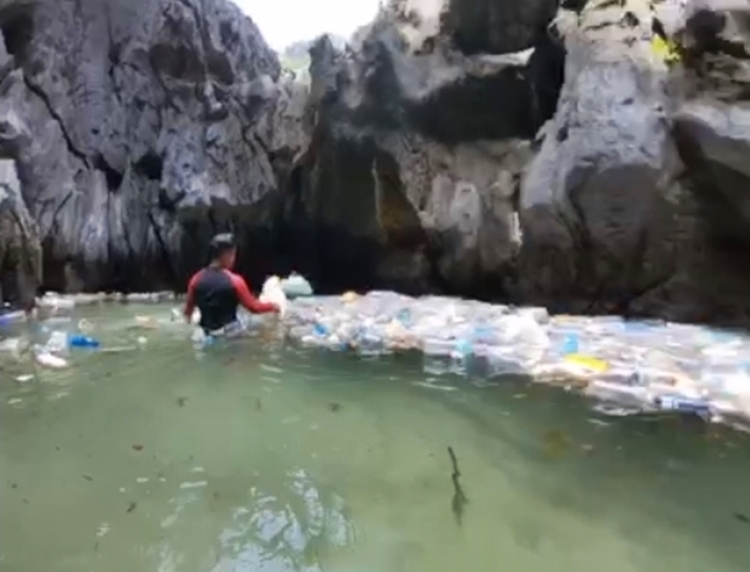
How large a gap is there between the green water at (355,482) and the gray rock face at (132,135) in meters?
10.4

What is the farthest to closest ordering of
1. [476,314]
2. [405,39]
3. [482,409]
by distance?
[405,39] < [476,314] < [482,409]

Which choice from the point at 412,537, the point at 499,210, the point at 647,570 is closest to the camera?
the point at 647,570

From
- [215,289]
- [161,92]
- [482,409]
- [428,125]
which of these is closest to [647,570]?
[482,409]

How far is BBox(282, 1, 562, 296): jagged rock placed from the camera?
10.9 meters

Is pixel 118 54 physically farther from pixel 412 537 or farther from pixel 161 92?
pixel 412 537

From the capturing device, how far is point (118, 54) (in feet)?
55.4

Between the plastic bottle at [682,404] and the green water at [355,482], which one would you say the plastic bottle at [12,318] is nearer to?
the green water at [355,482]

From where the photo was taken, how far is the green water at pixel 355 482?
7.85 ft

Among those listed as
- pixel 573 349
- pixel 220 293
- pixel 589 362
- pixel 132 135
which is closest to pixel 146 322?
pixel 220 293

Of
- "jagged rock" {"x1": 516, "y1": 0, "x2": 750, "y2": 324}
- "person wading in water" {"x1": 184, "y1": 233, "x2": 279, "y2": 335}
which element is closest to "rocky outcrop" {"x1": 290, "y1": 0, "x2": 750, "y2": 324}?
"jagged rock" {"x1": 516, "y1": 0, "x2": 750, "y2": 324}

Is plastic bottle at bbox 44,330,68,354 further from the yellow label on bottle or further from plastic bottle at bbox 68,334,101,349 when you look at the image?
the yellow label on bottle

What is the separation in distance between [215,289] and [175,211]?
9.09 meters

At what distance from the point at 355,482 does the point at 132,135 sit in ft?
49.8

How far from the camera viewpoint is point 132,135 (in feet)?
54.6
